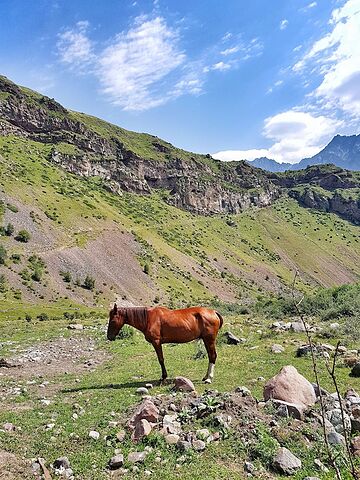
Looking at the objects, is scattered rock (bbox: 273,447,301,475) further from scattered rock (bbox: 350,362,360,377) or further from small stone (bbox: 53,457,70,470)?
scattered rock (bbox: 350,362,360,377)

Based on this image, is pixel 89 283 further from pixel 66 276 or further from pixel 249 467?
pixel 249 467

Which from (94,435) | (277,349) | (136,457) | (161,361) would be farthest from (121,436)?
(277,349)

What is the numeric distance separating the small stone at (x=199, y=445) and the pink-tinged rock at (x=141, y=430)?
1173 millimetres

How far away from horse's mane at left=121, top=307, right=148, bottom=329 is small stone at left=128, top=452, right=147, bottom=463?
245 inches

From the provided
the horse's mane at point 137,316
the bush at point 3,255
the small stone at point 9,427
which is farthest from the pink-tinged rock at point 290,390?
the bush at point 3,255

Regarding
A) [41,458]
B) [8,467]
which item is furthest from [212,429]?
[8,467]

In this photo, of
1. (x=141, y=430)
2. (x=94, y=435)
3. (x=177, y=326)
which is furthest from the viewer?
(x=177, y=326)

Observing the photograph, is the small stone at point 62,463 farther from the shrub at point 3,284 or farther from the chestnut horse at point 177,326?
the shrub at point 3,284

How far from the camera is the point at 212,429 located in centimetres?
914

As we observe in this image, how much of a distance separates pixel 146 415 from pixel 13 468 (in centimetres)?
314

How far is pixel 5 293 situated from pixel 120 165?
139 meters

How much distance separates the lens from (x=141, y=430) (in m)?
9.08

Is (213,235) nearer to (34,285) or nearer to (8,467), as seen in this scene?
(34,285)

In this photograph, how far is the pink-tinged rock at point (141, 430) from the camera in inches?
354
